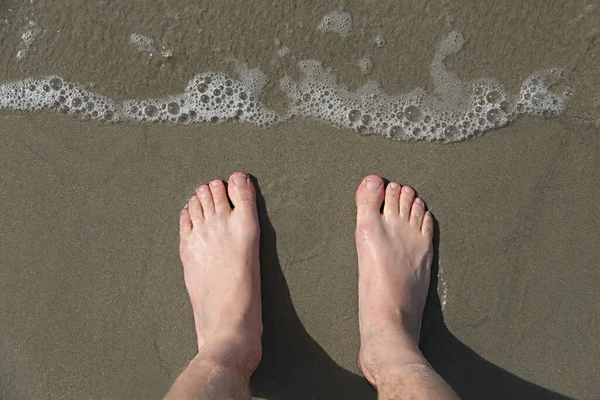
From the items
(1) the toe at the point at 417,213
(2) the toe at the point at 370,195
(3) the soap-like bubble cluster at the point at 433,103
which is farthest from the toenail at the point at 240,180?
(1) the toe at the point at 417,213

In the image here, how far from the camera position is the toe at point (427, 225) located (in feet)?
7.04

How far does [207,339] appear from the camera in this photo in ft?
6.73

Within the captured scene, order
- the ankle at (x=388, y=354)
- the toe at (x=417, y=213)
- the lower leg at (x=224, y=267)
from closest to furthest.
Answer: the ankle at (x=388, y=354) → the lower leg at (x=224, y=267) → the toe at (x=417, y=213)

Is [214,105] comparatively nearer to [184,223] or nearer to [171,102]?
[171,102]

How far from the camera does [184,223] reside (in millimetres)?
2191

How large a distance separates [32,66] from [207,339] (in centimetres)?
134

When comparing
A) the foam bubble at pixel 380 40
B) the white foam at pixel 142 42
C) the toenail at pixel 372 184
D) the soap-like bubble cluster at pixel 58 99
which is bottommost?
the toenail at pixel 372 184

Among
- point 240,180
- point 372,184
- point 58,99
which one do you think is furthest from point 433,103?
point 58,99

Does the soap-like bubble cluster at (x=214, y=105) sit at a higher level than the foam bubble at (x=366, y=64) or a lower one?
lower

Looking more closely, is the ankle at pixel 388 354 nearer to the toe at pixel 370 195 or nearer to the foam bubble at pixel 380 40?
the toe at pixel 370 195

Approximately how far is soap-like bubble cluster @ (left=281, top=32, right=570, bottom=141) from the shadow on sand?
441mm

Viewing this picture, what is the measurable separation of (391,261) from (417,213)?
223 millimetres

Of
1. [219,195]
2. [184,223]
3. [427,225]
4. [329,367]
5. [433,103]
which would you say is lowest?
[329,367]

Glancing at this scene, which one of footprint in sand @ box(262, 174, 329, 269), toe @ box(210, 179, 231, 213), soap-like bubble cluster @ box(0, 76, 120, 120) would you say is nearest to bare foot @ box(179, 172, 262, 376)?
toe @ box(210, 179, 231, 213)
